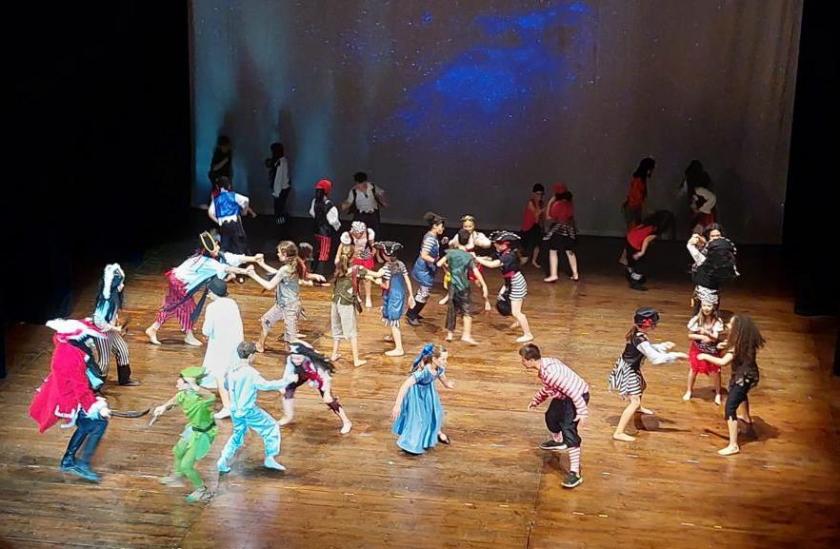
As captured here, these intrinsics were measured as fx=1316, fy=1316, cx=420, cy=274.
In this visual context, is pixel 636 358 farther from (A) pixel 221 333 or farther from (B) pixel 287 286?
(A) pixel 221 333

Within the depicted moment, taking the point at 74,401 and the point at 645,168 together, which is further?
the point at 645,168

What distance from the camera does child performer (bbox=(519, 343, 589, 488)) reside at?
356 inches

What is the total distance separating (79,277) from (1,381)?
2584mm

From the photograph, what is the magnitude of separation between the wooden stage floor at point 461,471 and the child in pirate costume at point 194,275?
0.33 m

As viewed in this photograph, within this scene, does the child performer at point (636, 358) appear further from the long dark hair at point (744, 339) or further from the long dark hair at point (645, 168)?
the long dark hair at point (645, 168)

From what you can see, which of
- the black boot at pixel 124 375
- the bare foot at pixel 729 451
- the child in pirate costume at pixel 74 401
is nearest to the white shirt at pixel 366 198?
the black boot at pixel 124 375

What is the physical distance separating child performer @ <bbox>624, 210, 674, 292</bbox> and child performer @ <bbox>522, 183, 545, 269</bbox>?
94 cm

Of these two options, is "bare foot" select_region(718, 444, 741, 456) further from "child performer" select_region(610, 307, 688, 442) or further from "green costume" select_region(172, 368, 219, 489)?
"green costume" select_region(172, 368, 219, 489)

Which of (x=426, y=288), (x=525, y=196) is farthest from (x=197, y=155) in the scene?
(x=426, y=288)

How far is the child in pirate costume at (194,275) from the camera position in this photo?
430 inches

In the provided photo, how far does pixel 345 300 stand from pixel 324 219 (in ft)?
7.64

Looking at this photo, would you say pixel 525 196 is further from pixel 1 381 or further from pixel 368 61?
pixel 1 381

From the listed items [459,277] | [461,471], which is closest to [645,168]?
[459,277]

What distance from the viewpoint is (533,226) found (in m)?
13.7
